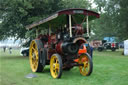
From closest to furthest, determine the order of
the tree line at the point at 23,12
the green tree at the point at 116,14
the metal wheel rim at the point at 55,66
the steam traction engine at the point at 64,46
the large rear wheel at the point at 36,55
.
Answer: the steam traction engine at the point at 64,46, the metal wheel rim at the point at 55,66, the large rear wheel at the point at 36,55, the tree line at the point at 23,12, the green tree at the point at 116,14

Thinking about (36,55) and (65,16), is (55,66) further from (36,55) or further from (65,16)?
(65,16)

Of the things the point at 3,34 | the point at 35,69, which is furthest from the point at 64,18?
the point at 3,34

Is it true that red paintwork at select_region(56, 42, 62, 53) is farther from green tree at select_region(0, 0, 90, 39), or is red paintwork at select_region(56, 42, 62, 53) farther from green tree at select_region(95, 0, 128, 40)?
green tree at select_region(95, 0, 128, 40)

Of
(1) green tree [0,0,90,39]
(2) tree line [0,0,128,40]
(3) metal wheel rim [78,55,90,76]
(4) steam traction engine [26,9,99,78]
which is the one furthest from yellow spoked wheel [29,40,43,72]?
(1) green tree [0,0,90,39]

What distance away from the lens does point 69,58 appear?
7.89 metres

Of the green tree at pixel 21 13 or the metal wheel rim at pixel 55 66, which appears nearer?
the metal wheel rim at pixel 55 66

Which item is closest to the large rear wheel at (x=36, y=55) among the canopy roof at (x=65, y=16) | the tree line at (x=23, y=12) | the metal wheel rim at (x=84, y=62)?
the canopy roof at (x=65, y=16)

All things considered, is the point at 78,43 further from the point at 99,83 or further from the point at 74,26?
the point at 99,83

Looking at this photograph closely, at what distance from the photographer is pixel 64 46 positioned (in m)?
7.38

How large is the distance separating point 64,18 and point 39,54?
73.3 inches

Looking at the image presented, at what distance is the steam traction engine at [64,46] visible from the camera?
7.29m

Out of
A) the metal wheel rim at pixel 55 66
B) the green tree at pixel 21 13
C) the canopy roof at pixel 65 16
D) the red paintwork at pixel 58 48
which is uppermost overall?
the green tree at pixel 21 13

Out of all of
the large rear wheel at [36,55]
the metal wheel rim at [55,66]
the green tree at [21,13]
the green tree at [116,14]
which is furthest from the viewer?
the green tree at [116,14]

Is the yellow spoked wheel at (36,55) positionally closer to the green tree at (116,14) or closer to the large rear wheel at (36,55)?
the large rear wheel at (36,55)
